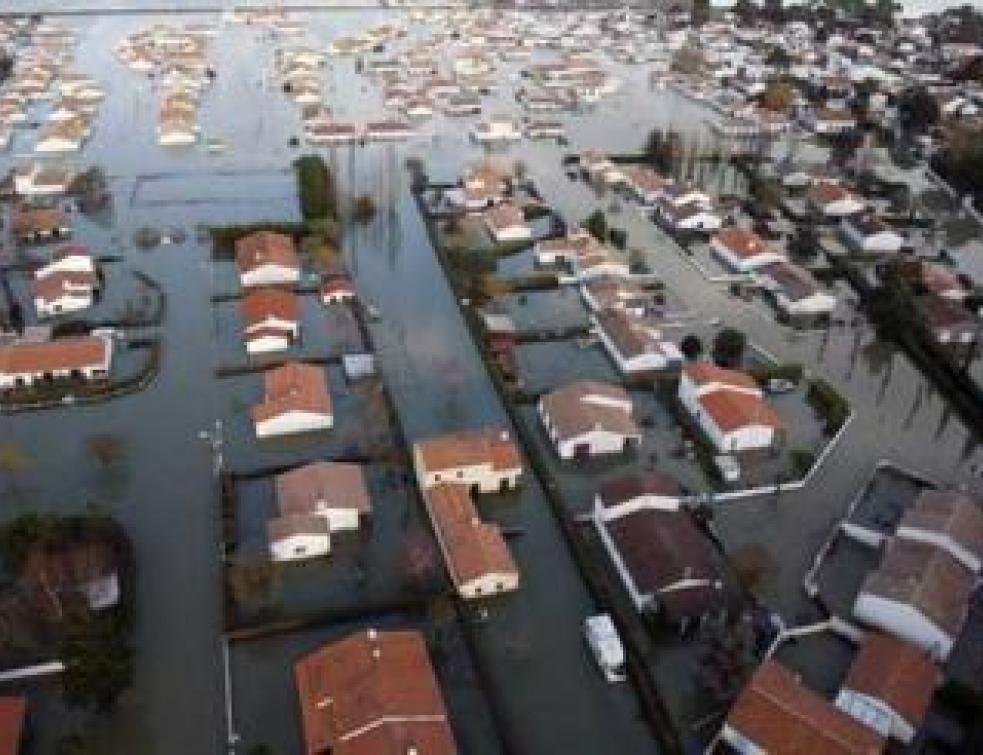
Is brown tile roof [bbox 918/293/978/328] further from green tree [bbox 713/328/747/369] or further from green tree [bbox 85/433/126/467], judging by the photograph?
green tree [bbox 85/433/126/467]

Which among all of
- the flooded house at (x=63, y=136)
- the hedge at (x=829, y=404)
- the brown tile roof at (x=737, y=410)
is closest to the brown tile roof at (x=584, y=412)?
the brown tile roof at (x=737, y=410)

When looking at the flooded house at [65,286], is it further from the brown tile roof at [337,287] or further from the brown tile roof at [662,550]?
the brown tile roof at [662,550]

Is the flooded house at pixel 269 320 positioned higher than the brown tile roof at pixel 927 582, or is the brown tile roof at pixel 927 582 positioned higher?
the brown tile roof at pixel 927 582

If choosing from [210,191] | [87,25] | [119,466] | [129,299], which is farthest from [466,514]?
[87,25]

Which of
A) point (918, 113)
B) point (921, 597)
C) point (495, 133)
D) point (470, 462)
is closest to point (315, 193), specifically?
point (495, 133)

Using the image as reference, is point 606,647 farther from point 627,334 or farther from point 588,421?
point 627,334
